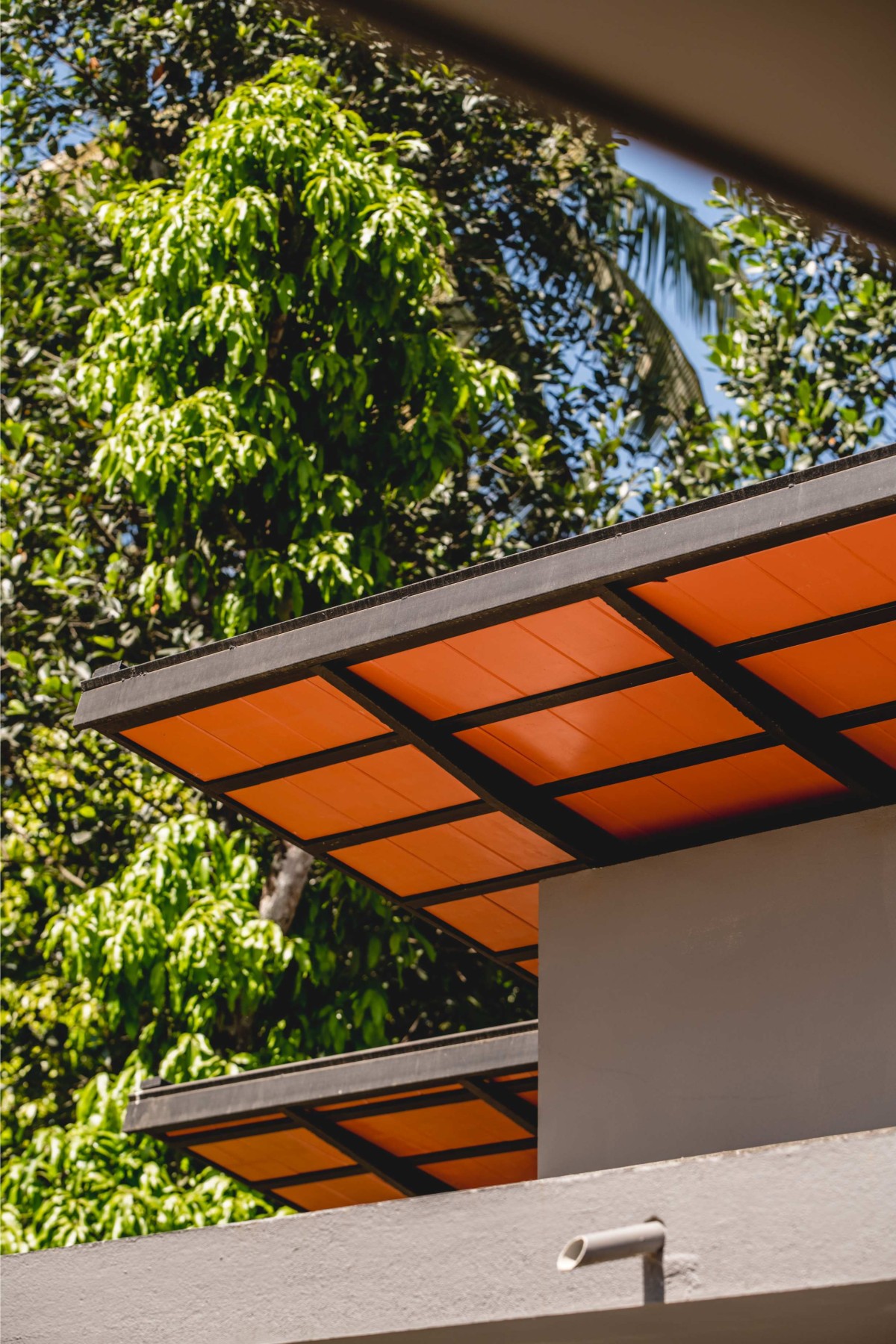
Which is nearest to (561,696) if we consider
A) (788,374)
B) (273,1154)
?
(273,1154)

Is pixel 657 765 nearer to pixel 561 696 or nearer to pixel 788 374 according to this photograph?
pixel 561 696

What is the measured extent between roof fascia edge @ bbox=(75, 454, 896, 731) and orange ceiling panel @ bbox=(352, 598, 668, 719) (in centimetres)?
8

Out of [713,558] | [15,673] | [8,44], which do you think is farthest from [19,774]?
[713,558]

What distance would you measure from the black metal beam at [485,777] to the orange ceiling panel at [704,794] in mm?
67

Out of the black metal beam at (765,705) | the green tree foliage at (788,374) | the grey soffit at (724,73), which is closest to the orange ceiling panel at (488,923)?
the black metal beam at (765,705)

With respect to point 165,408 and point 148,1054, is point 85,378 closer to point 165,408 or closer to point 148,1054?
point 165,408

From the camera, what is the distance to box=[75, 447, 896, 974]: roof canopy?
373cm

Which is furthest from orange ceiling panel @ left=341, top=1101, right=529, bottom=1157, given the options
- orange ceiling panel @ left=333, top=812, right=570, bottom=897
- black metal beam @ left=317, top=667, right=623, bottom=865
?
black metal beam @ left=317, top=667, right=623, bottom=865

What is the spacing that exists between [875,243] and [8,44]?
12.8 m

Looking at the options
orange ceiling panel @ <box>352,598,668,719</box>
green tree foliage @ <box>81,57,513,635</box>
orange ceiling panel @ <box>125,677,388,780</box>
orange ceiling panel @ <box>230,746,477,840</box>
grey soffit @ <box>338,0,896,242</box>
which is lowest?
grey soffit @ <box>338,0,896,242</box>

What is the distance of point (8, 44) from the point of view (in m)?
11.9

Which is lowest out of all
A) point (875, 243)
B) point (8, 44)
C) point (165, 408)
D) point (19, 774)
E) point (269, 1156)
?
point (875, 243)

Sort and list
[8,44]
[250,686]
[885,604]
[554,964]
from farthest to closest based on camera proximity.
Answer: [8,44], [554,964], [250,686], [885,604]

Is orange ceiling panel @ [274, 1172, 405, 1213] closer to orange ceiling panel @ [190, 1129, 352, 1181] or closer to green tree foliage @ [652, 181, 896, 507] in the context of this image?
orange ceiling panel @ [190, 1129, 352, 1181]
